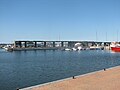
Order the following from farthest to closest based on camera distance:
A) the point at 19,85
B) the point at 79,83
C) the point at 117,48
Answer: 1. the point at 117,48
2. the point at 19,85
3. the point at 79,83

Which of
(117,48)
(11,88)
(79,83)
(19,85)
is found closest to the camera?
(79,83)

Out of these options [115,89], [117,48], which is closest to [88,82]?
[115,89]

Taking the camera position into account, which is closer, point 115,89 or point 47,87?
point 115,89

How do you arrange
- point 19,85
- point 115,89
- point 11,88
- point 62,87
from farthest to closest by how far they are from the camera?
point 19,85
point 11,88
point 62,87
point 115,89

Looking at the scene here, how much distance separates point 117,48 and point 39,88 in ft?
406

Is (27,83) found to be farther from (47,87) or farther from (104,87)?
(104,87)

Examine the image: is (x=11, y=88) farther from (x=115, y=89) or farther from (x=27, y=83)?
(x=115, y=89)

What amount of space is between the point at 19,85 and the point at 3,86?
1591 mm

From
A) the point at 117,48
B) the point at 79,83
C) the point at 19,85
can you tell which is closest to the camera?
the point at 79,83

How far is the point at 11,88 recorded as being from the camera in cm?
2350

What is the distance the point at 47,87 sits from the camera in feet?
59.2

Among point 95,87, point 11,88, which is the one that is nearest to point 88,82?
point 95,87

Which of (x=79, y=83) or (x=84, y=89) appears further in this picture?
(x=79, y=83)

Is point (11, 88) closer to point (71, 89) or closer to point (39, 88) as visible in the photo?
point (39, 88)
